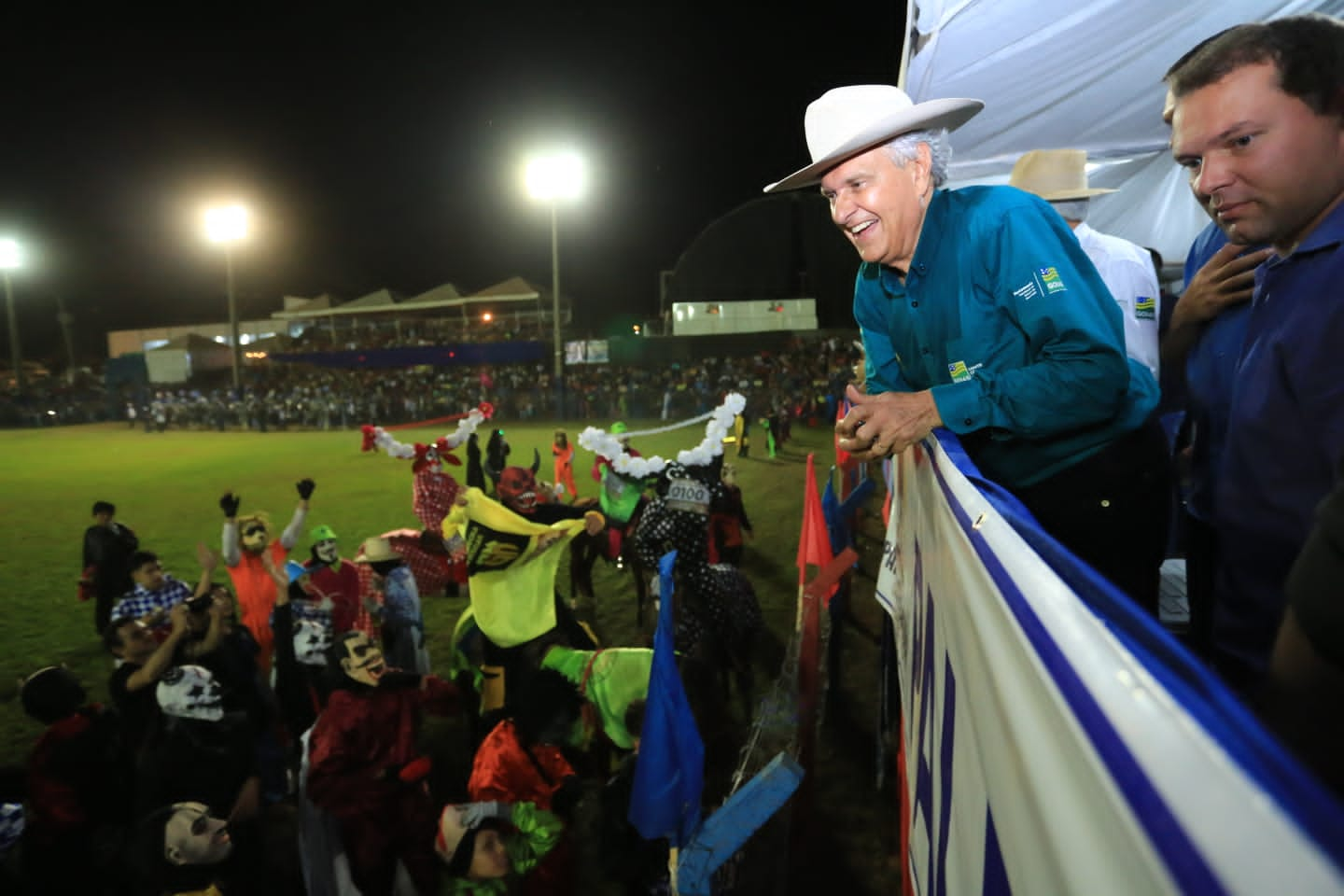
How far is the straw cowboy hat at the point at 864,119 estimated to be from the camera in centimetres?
186

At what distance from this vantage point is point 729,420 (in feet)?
23.6

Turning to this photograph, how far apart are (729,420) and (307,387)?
136 feet

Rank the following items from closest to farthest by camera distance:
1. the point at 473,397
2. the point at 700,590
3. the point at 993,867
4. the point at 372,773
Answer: the point at 993,867
the point at 372,773
the point at 700,590
the point at 473,397

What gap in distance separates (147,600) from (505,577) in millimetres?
2752

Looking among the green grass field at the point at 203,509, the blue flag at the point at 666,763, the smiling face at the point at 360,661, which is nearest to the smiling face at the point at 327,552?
the green grass field at the point at 203,509

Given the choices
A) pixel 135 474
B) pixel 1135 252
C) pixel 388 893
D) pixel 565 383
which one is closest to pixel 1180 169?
pixel 1135 252

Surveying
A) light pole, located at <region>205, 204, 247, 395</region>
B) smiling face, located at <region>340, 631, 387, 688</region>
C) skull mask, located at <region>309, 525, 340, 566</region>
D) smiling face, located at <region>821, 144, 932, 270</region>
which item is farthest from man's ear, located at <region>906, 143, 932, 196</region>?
light pole, located at <region>205, 204, 247, 395</region>

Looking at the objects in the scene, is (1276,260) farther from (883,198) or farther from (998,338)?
(883,198)

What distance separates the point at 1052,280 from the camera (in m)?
1.66

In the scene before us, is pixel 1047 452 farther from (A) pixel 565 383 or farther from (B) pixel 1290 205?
(A) pixel 565 383

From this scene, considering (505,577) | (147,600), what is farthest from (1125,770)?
(147,600)

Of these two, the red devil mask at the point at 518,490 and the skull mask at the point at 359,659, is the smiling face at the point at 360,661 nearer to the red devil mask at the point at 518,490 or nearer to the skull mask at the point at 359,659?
the skull mask at the point at 359,659

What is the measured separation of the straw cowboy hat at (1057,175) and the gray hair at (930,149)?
1.74m

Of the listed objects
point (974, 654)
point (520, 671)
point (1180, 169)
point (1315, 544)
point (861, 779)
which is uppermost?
point (1180, 169)
